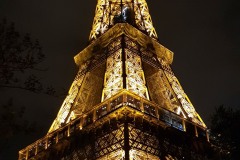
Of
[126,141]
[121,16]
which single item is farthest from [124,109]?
[121,16]

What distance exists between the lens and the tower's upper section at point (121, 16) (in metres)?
28.1

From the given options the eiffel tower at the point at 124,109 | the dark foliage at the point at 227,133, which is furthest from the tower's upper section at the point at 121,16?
the dark foliage at the point at 227,133

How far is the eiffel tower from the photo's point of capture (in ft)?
58.5

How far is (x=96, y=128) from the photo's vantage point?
18.5 m

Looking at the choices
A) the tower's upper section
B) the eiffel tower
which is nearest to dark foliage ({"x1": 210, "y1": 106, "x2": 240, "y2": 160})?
the eiffel tower

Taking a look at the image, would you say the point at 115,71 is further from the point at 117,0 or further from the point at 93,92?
the point at 117,0

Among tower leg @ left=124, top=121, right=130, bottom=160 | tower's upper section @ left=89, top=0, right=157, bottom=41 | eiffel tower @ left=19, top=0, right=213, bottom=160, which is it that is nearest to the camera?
tower leg @ left=124, top=121, right=130, bottom=160

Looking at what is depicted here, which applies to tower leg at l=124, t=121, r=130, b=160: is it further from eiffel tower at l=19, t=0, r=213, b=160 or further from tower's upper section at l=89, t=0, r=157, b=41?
tower's upper section at l=89, t=0, r=157, b=41

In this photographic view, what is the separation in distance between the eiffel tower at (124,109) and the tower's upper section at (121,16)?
0.09 meters

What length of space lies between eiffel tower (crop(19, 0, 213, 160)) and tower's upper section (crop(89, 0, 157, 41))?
0.30ft

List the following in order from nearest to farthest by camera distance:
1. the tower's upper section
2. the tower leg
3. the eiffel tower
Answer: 1. the tower leg
2. the eiffel tower
3. the tower's upper section

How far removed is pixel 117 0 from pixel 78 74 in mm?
7814

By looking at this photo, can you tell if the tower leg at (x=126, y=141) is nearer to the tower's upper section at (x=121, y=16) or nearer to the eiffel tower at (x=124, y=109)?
the eiffel tower at (x=124, y=109)

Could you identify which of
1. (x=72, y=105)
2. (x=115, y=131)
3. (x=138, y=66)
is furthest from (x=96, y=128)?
(x=138, y=66)
